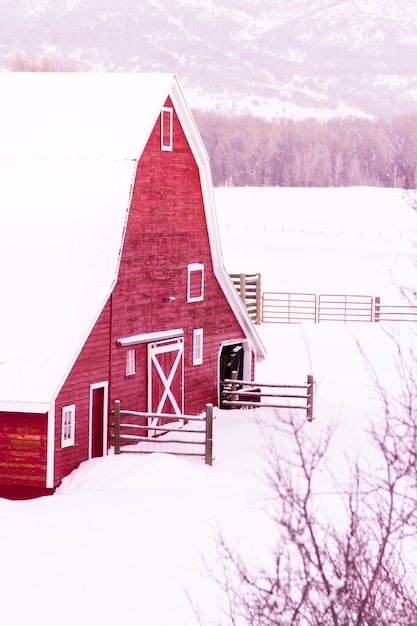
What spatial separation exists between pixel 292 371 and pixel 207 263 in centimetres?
997

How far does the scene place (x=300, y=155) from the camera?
15400cm

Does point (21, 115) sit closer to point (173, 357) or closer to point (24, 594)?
point (173, 357)

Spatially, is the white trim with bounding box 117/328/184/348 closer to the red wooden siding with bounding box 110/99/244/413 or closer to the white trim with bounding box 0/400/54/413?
the red wooden siding with bounding box 110/99/244/413

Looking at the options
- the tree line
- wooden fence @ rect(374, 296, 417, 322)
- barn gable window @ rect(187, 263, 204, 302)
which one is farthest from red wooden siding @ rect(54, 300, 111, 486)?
the tree line

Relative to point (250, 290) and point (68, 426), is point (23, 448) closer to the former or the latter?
point (68, 426)

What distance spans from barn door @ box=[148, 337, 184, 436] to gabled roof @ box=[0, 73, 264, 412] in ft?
10.2

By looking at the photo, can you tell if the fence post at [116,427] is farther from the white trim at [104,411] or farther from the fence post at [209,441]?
the fence post at [209,441]

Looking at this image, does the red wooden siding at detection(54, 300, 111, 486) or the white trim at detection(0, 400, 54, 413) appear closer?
the white trim at detection(0, 400, 54, 413)

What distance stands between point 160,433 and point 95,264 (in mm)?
4545

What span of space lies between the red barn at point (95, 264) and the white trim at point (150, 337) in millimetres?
38

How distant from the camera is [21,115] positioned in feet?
94.7

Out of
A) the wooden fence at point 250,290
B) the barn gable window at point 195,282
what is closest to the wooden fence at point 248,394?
the barn gable window at point 195,282

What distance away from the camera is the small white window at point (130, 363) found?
27500 mm

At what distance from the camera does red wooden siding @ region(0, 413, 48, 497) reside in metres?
24.0
